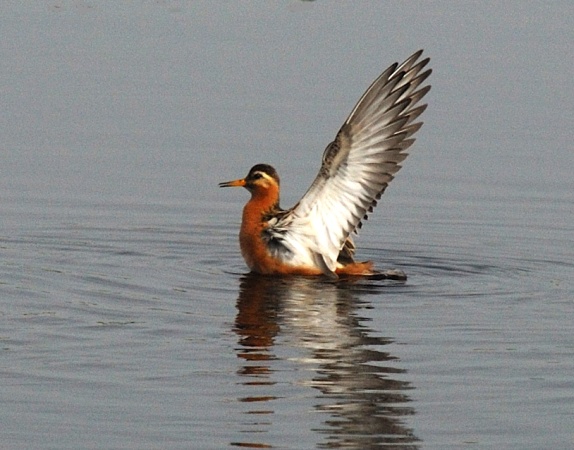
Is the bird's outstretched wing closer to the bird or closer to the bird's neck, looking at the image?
the bird

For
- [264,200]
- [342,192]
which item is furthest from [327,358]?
[264,200]

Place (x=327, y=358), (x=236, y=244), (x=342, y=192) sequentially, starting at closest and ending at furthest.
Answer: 1. (x=327, y=358)
2. (x=342, y=192)
3. (x=236, y=244)

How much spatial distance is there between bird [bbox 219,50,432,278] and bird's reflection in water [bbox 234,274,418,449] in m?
0.23

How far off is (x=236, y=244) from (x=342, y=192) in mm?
1799

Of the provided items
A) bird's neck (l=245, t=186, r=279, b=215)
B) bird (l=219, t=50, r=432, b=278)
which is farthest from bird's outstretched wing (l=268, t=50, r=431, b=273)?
bird's neck (l=245, t=186, r=279, b=215)

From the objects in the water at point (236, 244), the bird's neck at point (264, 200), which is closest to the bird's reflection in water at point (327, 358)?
the water at point (236, 244)

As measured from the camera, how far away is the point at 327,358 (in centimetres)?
1055

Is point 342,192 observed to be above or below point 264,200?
above

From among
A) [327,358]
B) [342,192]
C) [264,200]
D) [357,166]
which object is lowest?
[327,358]

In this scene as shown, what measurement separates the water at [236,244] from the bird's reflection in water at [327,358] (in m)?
0.03

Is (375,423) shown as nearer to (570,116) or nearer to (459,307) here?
(459,307)

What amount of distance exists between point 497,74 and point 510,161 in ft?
12.8

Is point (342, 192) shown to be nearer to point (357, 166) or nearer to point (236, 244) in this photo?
point (357, 166)

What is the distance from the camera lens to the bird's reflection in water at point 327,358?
29.2 feet
